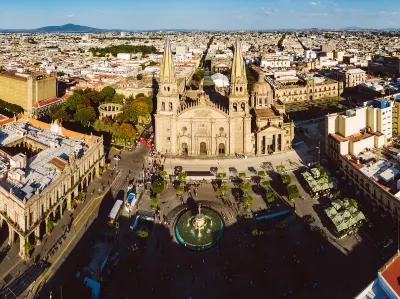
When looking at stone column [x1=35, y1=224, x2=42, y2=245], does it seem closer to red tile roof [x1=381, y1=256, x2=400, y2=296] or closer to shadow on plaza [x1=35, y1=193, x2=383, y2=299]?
shadow on plaza [x1=35, y1=193, x2=383, y2=299]

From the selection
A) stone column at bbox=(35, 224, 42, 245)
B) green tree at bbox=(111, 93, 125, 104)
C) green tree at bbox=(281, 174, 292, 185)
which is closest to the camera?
stone column at bbox=(35, 224, 42, 245)

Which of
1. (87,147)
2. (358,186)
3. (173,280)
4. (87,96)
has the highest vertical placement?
(87,96)

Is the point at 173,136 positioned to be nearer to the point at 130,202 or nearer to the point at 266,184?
the point at 130,202

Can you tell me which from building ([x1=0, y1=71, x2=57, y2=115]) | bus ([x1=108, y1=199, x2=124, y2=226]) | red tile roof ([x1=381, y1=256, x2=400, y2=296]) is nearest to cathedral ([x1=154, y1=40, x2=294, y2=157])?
bus ([x1=108, y1=199, x2=124, y2=226])

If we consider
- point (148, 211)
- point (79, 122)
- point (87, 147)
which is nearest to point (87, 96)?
point (79, 122)

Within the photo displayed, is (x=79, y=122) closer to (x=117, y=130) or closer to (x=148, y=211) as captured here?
(x=117, y=130)

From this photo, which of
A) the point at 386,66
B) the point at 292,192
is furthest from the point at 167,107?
the point at 386,66
